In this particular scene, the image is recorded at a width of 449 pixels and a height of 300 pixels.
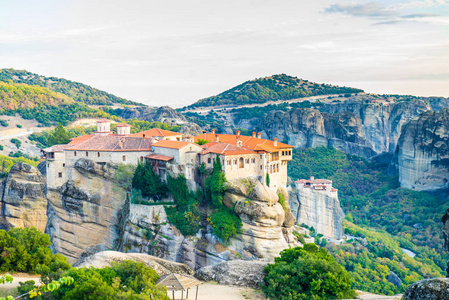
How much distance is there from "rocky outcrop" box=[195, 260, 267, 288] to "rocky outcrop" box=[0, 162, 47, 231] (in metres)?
34.8

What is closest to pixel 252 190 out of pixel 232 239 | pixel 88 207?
pixel 232 239

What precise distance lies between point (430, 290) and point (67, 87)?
173506 millimetres

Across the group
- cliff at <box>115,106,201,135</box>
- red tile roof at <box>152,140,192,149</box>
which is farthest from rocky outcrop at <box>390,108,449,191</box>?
red tile roof at <box>152,140,192,149</box>

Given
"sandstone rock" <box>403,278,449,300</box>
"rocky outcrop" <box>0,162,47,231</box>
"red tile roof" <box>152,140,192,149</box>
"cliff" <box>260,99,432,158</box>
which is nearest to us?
"sandstone rock" <box>403,278,449,300</box>

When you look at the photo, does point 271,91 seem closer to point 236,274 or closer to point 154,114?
point 154,114

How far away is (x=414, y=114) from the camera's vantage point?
120500 millimetres

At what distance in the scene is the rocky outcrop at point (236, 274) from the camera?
28828 mm

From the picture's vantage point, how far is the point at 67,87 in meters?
174

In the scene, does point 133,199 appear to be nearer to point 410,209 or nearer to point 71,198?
point 71,198

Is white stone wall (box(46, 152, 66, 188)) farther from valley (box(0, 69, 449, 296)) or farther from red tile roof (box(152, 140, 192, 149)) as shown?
red tile roof (box(152, 140, 192, 149))

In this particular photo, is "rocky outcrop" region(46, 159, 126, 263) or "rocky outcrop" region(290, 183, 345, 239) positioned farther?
"rocky outcrop" region(290, 183, 345, 239)

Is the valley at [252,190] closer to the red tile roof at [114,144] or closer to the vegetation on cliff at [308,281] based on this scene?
the red tile roof at [114,144]

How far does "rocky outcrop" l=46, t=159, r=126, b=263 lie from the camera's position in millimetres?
47250

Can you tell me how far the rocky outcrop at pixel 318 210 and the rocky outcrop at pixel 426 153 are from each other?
2143cm
